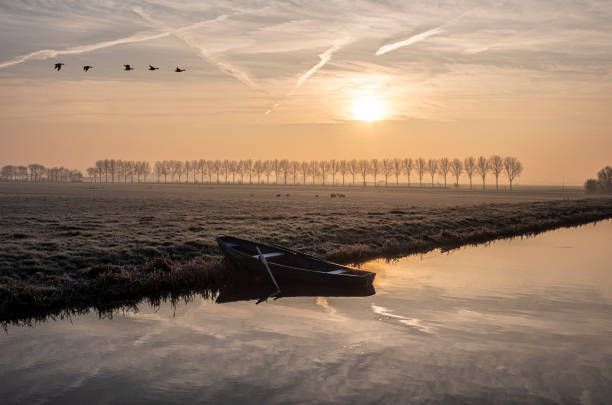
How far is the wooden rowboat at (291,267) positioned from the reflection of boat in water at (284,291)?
327 millimetres

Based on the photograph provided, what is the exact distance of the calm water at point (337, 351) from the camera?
416 inches

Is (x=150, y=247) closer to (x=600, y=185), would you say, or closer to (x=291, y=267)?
(x=291, y=267)

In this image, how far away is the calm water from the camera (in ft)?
34.7

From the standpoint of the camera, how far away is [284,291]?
20.6 metres

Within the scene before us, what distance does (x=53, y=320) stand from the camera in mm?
15859

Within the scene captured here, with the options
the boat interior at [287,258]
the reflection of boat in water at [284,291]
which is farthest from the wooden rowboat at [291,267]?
the reflection of boat in water at [284,291]

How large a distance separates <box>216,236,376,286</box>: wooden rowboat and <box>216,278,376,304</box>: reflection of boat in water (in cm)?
33

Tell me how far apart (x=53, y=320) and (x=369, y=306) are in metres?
10.4

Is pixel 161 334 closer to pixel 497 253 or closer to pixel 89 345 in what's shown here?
pixel 89 345

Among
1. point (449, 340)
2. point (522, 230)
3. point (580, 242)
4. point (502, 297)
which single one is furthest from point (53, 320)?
point (522, 230)

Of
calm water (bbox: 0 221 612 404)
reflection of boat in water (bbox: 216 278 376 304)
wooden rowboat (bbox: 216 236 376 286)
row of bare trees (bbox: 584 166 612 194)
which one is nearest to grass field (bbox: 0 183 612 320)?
reflection of boat in water (bbox: 216 278 376 304)

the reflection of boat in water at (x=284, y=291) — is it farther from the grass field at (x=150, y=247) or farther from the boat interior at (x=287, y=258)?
the grass field at (x=150, y=247)

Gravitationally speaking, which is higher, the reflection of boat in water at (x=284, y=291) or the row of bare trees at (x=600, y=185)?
the row of bare trees at (x=600, y=185)

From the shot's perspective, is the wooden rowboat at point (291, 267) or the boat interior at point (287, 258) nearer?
the wooden rowboat at point (291, 267)
